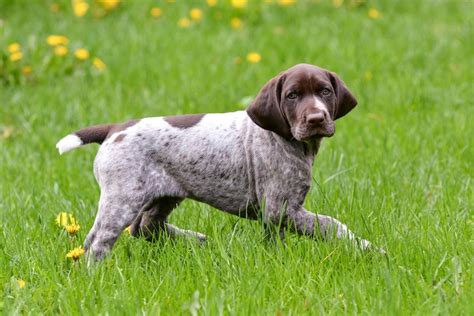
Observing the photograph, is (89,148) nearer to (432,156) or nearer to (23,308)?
(432,156)

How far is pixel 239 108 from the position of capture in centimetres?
762

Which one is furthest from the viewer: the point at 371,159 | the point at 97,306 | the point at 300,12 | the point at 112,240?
the point at 300,12

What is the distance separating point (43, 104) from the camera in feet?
26.2

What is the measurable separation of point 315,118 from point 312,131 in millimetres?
74

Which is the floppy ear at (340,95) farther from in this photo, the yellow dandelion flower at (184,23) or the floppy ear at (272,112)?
the yellow dandelion flower at (184,23)

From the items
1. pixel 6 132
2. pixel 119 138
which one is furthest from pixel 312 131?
pixel 6 132

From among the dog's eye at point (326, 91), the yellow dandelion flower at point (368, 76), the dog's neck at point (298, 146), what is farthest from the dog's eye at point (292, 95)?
the yellow dandelion flower at point (368, 76)

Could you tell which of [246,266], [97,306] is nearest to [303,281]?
[246,266]

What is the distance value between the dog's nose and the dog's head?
36mm

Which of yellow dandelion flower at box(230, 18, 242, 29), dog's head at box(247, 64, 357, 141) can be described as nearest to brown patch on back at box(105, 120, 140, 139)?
dog's head at box(247, 64, 357, 141)

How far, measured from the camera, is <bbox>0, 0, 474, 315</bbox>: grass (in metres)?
3.78

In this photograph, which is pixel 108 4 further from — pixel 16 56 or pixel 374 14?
pixel 374 14

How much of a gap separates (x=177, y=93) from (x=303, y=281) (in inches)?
173

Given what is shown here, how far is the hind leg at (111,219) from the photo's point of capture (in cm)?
438
